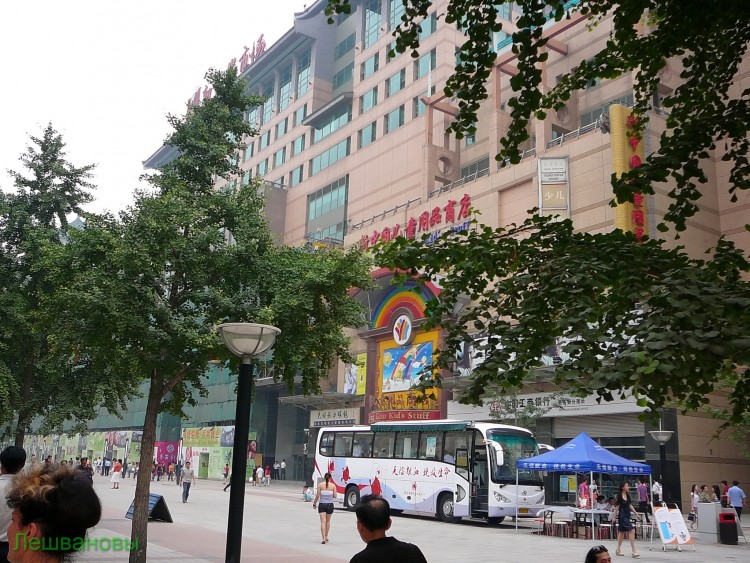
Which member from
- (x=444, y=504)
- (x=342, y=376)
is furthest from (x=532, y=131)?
(x=444, y=504)

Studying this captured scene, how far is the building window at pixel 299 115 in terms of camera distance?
6906 cm

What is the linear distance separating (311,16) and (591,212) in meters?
41.2

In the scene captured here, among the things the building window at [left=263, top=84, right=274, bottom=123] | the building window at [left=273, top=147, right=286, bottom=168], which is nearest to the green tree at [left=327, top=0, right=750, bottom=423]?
the building window at [left=273, top=147, right=286, bottom=168]

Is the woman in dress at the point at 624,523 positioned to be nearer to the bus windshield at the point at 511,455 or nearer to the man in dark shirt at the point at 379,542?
the bus windshield at the point at 511,455

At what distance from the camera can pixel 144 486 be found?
12781 mm

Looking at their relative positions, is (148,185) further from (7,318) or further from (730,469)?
(730,469)

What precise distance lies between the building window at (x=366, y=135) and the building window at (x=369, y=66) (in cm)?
511

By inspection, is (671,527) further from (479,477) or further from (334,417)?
(334,417)

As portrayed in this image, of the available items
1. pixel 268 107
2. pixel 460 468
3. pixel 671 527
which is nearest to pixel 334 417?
pixel 460 468

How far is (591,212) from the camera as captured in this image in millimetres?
36188

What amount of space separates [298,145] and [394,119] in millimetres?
16323

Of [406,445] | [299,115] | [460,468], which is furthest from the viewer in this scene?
[299,115]

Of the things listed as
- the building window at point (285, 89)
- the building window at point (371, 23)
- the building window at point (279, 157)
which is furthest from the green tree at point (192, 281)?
the building window at point (285, 89)

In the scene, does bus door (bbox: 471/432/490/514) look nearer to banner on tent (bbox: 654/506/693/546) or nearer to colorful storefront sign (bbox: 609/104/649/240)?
banner on tent (bbox: 654/506/693/546)
